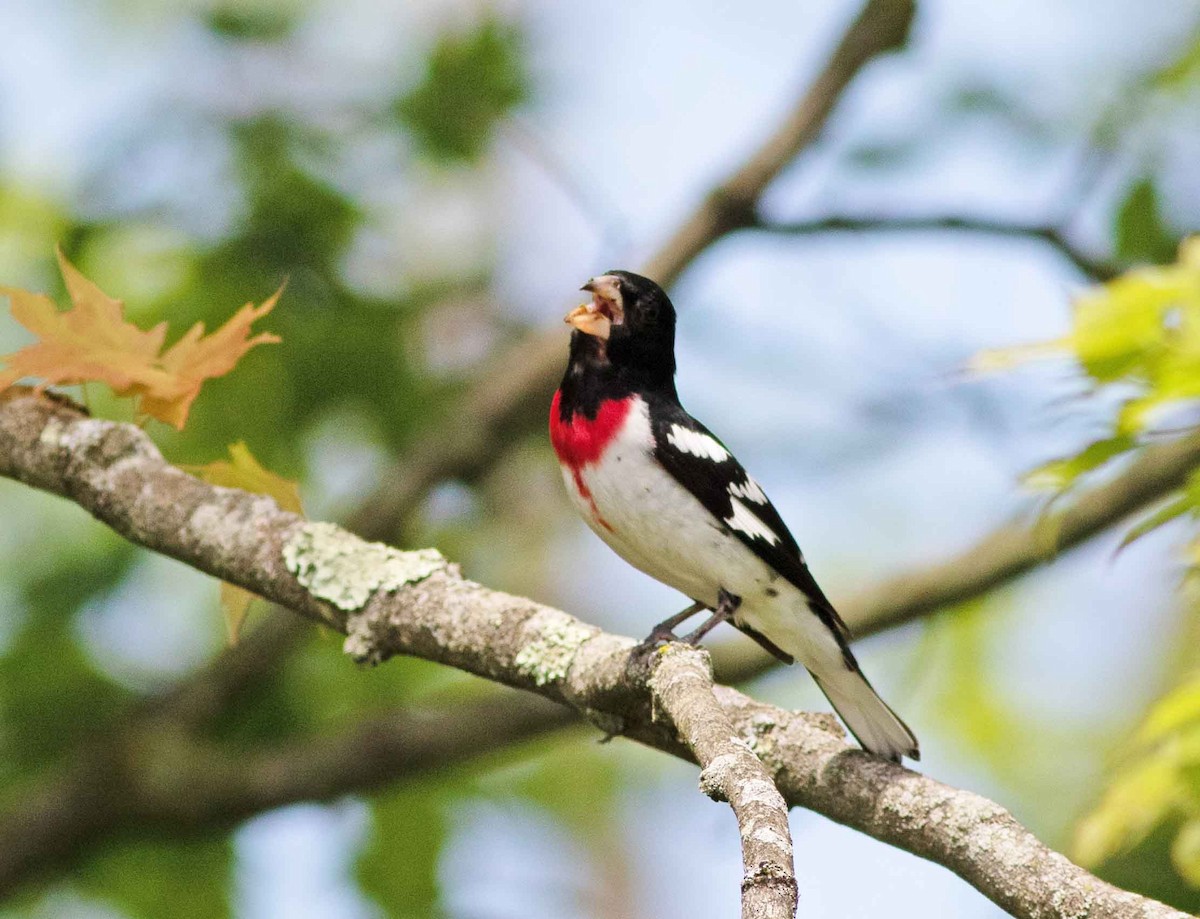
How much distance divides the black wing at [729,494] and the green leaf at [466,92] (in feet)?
10.9

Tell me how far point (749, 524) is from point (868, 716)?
61 centimetres

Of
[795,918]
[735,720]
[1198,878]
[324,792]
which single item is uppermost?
[324,792]

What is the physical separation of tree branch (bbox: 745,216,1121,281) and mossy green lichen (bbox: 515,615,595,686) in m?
3.03

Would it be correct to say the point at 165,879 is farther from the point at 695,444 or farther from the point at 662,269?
the point at 695,444

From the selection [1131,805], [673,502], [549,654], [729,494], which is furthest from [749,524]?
[1131,805]

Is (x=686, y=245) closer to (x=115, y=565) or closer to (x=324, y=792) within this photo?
(x=324, y=792)

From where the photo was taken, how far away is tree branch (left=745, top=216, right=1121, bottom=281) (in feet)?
17.9

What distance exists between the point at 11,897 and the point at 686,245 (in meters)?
4.14

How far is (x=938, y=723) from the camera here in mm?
8969

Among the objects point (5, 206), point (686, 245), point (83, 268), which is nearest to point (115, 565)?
point (83, 268)

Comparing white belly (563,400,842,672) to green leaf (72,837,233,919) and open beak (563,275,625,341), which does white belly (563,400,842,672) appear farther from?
green leaf (72,837,233,919)

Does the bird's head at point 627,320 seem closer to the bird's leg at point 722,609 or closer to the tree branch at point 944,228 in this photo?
the bird's leg at point 722,609

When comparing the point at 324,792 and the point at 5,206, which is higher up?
the point at 5,206

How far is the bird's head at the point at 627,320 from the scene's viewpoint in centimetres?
388
